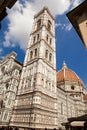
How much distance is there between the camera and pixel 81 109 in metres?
37.7

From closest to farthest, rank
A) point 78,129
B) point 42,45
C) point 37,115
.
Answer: point 78,129
point 37,115
point 42,45

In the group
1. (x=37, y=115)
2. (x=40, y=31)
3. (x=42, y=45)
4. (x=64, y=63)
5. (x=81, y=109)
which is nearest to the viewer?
(x=37, y=115)

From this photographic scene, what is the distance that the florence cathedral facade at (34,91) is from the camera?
2000 cm

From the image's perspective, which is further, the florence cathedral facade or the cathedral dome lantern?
the cathedral dome lantern

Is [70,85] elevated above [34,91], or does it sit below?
above

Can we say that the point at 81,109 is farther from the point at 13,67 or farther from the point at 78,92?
the point at 13,67

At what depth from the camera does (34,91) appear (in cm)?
2103

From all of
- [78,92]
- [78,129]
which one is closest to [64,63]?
[78,92]

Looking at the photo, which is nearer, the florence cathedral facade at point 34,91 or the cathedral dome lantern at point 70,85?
the florence cathedral facade at point 34,91

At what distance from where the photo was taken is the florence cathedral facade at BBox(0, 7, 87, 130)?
65.6 ft

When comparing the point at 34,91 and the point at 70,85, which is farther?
the point at 70,85

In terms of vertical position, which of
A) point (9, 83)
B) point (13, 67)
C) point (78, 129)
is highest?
point (13, 67)

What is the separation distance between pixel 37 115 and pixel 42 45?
15.5 m

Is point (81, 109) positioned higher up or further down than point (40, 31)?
further down
